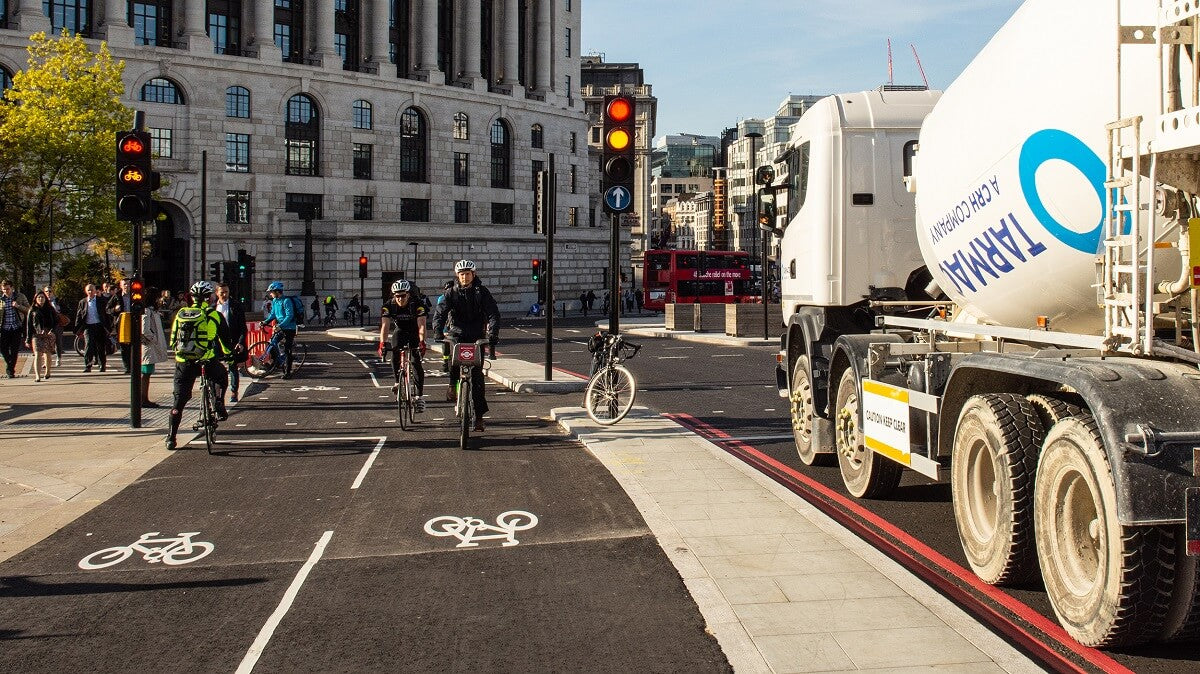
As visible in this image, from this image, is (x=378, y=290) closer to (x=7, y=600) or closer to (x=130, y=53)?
(x=130, y=53)

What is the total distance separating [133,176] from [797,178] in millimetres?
8857

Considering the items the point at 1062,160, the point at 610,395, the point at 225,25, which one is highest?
the point at 225,25

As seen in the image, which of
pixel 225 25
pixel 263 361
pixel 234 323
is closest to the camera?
pixel 234 323

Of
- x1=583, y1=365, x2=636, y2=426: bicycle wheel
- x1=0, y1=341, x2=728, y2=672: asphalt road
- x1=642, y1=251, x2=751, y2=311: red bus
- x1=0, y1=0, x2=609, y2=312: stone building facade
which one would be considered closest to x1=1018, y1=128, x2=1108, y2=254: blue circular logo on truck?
x1=0, y1=341, x2=728, y2=672: asphalt road

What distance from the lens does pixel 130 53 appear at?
187ft

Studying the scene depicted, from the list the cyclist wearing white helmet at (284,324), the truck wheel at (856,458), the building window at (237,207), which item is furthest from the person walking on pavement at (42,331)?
the building window at (237,207)

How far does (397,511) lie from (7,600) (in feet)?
10.8

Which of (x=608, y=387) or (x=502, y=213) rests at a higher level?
(x=502, y=213)

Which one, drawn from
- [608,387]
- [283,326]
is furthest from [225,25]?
[608,387]

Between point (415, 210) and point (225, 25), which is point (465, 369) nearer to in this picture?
point (225, 25)

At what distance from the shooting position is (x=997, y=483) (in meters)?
6.56

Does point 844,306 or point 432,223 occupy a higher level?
point 432,223

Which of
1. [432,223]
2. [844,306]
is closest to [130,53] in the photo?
[432,223]

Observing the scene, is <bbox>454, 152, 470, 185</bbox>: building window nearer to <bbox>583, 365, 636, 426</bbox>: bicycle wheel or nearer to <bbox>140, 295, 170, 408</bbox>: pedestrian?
<bbox>140, 295, 170, 408</bbox>: pedestrian
